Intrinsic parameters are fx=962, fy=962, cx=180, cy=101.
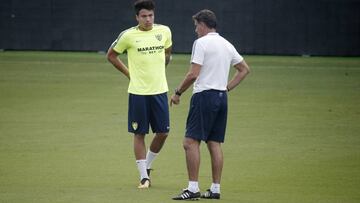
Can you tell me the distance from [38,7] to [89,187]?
77.0ft

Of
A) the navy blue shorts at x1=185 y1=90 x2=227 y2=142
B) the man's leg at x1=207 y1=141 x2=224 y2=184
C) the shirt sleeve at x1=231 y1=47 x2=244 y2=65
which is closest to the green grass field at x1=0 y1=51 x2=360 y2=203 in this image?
the man's leg at x1=207 y1=141 x2=224 y2=184

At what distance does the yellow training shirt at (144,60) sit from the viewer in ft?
34.7

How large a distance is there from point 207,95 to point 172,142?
15.6 feet

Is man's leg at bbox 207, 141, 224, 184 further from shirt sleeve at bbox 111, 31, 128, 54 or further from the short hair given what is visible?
shirt sleeve at bbox 111, 31, 128, 54

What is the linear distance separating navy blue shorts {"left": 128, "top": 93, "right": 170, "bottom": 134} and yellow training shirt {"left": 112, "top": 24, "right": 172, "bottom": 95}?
7cm

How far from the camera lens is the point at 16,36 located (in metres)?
33.5

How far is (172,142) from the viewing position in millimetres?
14430

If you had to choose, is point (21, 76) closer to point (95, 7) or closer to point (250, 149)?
point (95, 7)

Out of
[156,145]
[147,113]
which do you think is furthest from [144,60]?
[156,145]

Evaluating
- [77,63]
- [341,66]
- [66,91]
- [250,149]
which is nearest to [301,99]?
[66,91]

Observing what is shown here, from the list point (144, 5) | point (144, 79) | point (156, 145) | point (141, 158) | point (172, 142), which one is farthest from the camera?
point (172, 142)

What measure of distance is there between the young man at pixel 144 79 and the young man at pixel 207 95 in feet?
2.48

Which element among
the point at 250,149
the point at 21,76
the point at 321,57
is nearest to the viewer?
the point at 250,149

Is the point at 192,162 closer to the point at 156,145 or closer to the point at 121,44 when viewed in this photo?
the point at 156,145
